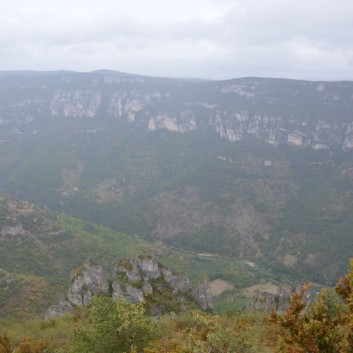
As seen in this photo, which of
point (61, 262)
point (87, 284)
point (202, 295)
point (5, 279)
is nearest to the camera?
point (87, 284)

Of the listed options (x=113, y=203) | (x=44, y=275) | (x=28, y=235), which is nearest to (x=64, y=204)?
(x=113, y=203)

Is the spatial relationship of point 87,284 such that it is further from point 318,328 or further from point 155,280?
point 318,328

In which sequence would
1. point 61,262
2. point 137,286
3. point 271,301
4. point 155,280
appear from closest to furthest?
point 137,286
point 155,280
point 271,301
point 61,262

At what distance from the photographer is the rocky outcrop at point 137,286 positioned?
49.0m

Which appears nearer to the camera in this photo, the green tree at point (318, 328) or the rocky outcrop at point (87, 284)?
the green tree at point (318, 328)

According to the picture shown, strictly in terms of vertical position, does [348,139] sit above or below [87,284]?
above

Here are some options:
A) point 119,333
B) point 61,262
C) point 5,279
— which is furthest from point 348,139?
point 119,333

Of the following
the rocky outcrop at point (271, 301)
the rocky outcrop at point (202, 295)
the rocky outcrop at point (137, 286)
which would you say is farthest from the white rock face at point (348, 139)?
the rocky outcrop at point (202, 295)

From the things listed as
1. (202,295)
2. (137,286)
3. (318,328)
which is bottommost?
(202,295)

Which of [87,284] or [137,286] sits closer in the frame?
[137,286]

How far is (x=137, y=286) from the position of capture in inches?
1950

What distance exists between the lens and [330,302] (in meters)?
29.3

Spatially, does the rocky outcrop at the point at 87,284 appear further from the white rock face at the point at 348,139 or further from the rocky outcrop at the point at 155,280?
the white rock face at the point at 348,139

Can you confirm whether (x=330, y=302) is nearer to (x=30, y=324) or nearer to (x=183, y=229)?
(x=30, y=324)
